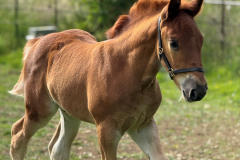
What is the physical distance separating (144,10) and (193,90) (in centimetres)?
98

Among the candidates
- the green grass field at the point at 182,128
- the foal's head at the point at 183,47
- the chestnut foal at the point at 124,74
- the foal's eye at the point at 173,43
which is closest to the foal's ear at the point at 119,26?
the chestnut foal at the point at 124,74

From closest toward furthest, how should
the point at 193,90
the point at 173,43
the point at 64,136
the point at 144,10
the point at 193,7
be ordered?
1. the point at 193,90
2. the point at 173,43
3. the point at 193,7
4. the point at 144,10
5. the point at 64,136

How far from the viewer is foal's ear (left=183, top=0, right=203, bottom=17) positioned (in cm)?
332

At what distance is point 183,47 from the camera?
313 cm

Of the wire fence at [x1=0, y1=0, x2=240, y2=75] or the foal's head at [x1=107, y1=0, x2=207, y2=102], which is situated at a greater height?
the foal's head at [x1=107, y1=0, x2=207, y2=102]

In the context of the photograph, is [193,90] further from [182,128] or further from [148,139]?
[182,128]

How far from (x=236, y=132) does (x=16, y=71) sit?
703 centimetres

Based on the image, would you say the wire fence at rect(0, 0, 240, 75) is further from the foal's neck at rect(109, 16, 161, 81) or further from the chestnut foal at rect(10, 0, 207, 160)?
the foal's neck at rect(109, 16, 161, 81)

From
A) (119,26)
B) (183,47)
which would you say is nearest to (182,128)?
(119,26)

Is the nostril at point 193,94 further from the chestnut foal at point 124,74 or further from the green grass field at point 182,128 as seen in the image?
the green grass field at point 182,128

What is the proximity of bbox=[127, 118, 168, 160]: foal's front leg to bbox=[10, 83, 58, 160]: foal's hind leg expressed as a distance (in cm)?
115

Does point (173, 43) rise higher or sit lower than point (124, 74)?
higher

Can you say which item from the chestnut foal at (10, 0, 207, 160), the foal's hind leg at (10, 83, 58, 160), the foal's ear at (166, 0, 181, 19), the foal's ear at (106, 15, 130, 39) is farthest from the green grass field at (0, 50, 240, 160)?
the foal's ear at (166, 0, 181, 19)

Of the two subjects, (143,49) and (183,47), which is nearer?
(183,47)
